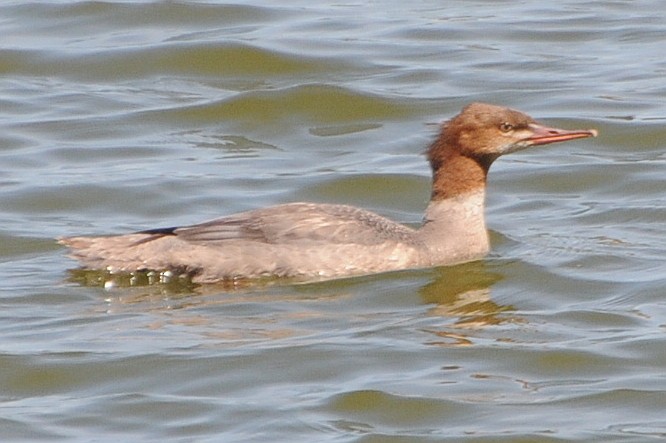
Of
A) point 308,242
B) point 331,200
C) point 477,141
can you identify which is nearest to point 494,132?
point 477,141

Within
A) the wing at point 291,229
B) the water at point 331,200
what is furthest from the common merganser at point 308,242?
the water at point 331,200

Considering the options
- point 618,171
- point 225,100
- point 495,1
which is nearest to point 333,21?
point 495,1

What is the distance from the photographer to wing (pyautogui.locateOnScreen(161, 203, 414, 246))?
11.2 metres

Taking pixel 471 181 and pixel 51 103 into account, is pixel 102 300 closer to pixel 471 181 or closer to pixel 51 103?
pixel 471 181

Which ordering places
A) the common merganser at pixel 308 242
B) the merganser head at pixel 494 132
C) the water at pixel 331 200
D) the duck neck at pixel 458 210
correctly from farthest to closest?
the duck neck at pixel 458 210
the merganser head at pixel 494 132
the common merganser at pixel 308 242
the water at pixel 331 200

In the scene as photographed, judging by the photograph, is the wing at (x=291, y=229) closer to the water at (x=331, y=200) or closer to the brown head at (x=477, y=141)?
the water at (x=331, y=200)

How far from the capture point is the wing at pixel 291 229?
11.2 metres

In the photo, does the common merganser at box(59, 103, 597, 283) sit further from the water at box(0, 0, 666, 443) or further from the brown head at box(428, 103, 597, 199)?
the water at box(0, 0, 666, 443)

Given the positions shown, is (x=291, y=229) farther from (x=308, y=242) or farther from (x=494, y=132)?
(x=494, y=132)

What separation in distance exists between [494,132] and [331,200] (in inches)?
87.2

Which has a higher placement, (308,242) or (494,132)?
(494,132)

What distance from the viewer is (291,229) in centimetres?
1119

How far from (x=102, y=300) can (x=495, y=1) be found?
9.80 metres

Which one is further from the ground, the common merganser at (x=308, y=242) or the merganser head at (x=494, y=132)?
the merganser head at (x=494, y=132)
